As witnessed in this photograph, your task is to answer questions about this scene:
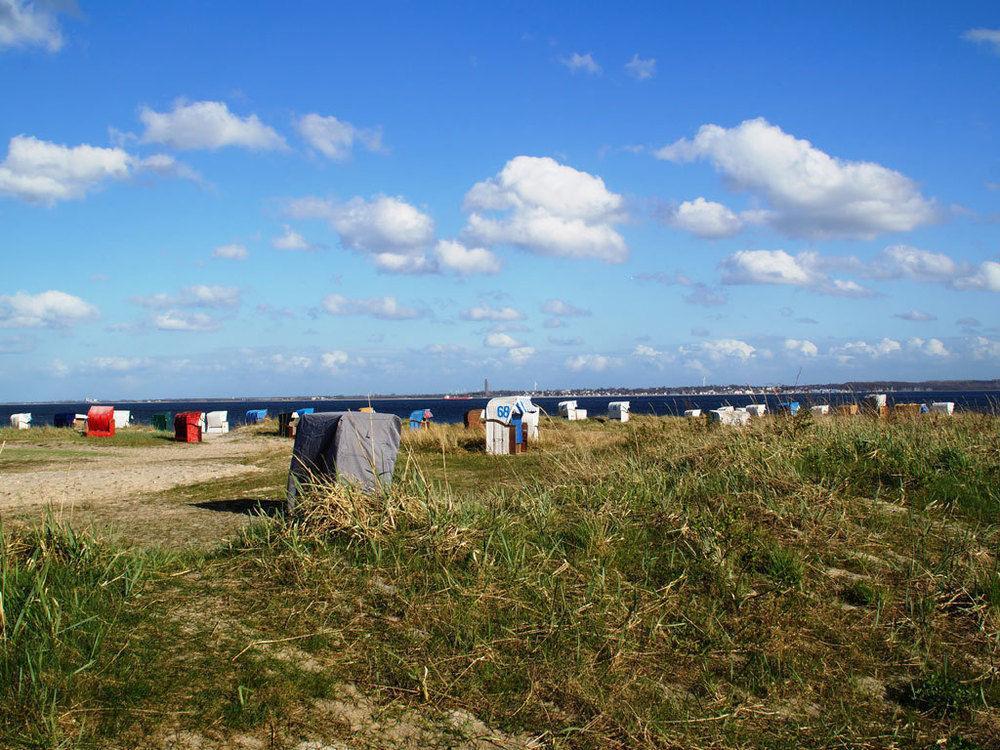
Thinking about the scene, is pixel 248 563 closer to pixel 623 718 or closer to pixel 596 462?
pixel 623 718

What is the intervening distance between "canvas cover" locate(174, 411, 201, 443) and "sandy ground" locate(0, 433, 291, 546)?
4.27m

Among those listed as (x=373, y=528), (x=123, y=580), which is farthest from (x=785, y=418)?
(x=123, y=580)

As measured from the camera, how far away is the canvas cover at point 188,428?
25828 mm

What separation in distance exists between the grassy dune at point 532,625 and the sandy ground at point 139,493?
133cm

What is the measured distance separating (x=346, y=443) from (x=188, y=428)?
1962 centimetres

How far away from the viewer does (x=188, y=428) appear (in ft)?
85.0

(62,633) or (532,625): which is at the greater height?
(62,633)

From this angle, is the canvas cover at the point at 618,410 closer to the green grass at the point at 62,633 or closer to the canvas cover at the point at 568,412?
the canvas cover at the point at 568,412

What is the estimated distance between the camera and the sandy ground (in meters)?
8.37

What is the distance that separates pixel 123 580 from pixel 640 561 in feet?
10.4

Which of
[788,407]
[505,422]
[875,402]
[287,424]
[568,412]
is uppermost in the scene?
[788,407]

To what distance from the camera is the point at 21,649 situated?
377cm

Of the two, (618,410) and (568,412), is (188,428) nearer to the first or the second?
(618,410)

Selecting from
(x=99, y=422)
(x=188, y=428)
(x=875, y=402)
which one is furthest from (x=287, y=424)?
(x=875, y=402)
